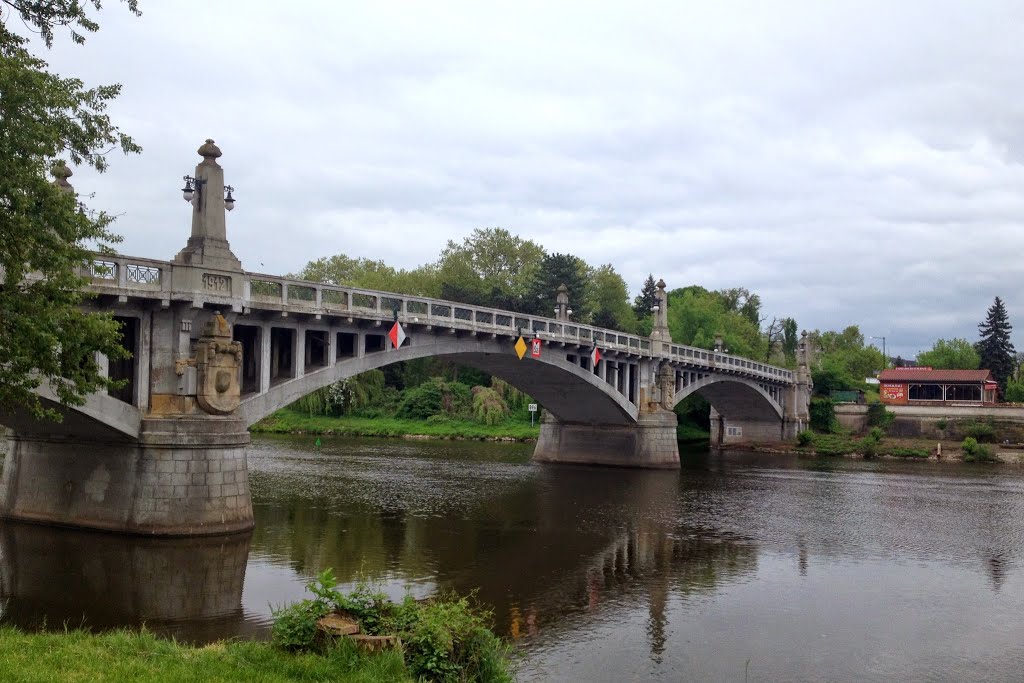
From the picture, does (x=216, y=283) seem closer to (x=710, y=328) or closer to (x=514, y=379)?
(x=514, y=379)

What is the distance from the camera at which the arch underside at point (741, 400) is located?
74.4m

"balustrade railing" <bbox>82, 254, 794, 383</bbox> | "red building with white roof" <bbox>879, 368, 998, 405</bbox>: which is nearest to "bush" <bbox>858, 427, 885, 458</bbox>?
"red building with white roof" <bbox>879, 368, 998, 405</bbox>

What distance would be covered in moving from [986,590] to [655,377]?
113 ft

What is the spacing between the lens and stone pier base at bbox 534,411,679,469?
55094 millimetres

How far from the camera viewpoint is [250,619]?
60.1 ft

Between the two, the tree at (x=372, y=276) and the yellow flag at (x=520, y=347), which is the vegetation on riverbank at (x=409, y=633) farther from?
the tree at (x=372, y=276)

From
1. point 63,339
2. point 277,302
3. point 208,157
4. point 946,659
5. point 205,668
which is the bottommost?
point 946,659

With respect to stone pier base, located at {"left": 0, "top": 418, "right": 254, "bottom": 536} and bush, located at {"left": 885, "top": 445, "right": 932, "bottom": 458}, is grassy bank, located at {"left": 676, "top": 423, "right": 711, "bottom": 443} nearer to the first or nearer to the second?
bush, located at {"left": 885, "top": 445, "right": 932, "bottom": 458}

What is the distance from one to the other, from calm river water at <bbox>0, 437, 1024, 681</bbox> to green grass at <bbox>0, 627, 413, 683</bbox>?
16.3 ft

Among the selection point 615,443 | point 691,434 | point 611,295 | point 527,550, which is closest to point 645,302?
point 611,295

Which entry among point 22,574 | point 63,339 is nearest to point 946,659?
point 63,339

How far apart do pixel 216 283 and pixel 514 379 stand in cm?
2640

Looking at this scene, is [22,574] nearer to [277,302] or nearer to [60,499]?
[60,499]

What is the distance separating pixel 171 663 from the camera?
11039 mm
